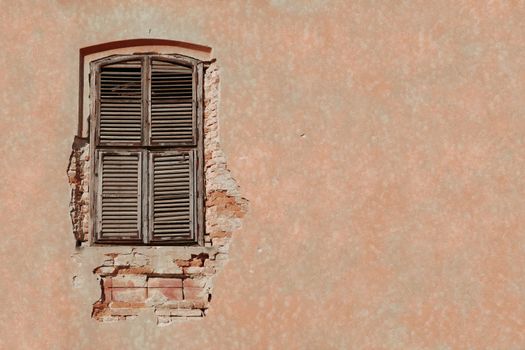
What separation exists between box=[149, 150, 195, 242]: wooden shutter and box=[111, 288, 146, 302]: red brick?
39 centimetres

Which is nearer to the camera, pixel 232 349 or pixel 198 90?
pixel 232 349

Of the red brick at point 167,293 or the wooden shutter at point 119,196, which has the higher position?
the wooden shutter at point 119,196

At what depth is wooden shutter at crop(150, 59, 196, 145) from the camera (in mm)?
5789

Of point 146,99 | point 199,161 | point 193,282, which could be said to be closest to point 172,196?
point 199,161

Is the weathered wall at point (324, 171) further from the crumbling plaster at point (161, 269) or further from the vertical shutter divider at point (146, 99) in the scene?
the vertical shutter divider at point (146, 99)

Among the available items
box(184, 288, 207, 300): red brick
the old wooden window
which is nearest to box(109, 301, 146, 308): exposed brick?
box(184, 288, 207, 300): red brick

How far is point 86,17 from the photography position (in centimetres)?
574

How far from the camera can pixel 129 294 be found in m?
5.59

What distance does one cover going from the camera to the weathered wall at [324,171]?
5.41 metres

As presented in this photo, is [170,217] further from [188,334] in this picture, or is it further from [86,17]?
[86,17]

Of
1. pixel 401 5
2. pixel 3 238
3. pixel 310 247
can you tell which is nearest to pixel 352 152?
pixel 310 247

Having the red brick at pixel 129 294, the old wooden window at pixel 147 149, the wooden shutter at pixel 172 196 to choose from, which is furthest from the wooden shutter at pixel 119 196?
the red brick at pixel 129 294

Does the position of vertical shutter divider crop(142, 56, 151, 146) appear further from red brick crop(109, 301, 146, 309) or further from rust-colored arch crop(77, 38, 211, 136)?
red brick crop(109, 301, 146, 309)

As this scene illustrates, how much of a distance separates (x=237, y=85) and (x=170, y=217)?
1.10 m
